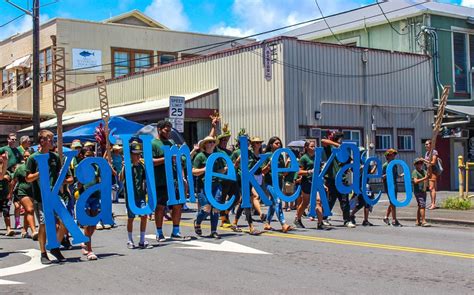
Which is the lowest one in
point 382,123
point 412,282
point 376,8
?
point 412,282

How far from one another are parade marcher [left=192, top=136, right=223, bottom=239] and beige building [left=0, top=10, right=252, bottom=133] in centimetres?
2517

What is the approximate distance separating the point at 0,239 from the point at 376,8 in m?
22.9

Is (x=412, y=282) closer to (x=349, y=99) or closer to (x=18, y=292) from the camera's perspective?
(x=18, y=292)

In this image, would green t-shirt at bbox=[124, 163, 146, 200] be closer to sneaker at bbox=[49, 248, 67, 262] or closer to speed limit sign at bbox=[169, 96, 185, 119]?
sneaker at bbox=[49, 248, 67, 262]

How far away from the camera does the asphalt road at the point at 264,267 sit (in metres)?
6.92

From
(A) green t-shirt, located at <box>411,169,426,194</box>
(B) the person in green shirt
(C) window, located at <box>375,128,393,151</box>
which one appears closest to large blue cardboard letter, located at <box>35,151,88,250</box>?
(B) the person in green shirt

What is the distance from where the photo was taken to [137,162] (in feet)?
32.2

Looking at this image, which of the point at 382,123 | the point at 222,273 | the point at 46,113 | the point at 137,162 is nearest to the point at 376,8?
the point at 382,123

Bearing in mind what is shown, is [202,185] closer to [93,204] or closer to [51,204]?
[93,204]

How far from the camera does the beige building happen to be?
1444 inches

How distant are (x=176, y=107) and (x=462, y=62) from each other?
15431 millimetres

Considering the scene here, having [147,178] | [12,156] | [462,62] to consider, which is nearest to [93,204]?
[147,178]

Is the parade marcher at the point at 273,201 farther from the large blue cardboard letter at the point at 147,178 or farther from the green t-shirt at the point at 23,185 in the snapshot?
the green t-shirt at the point at 23,185

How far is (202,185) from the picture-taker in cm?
1076
